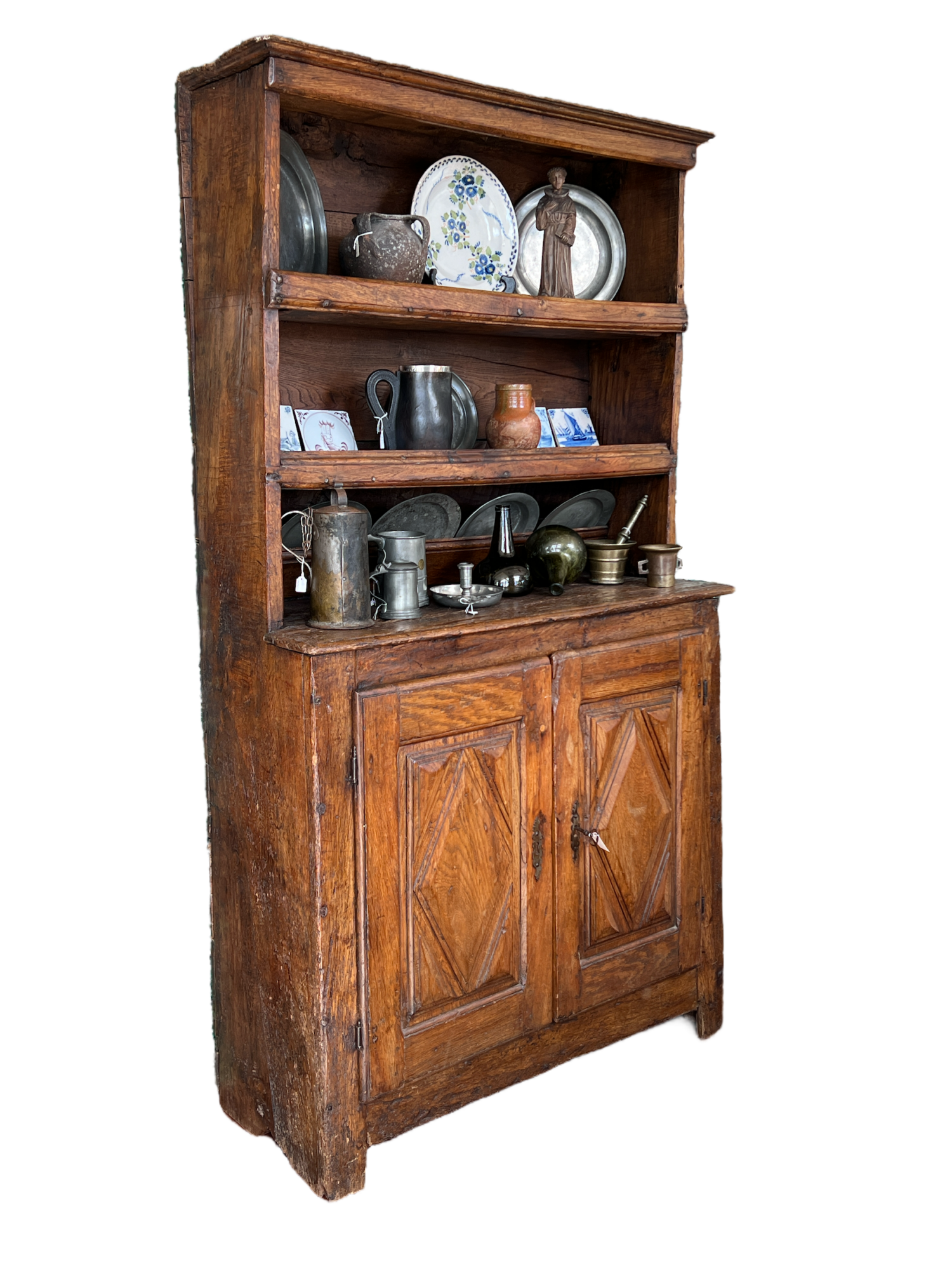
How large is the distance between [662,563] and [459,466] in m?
0.71

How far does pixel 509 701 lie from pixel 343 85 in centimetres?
144

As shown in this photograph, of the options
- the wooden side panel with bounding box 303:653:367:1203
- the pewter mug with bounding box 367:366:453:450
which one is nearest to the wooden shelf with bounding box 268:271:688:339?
the pewter mug with bounding box 367:366:453:450

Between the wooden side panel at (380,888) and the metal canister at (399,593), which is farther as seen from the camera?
the metal canister at (399,593)

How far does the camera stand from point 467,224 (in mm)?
3236

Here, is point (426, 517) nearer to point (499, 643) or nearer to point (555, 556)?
point (555, 556)

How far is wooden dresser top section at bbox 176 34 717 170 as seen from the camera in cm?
258

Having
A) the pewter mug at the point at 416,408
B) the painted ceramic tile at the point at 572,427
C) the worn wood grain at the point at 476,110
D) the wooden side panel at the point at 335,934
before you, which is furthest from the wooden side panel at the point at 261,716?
the painted ceramic tile at the point at 572,427

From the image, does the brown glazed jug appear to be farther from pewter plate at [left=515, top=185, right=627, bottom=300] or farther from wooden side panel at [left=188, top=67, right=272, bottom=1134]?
wooden side panel at [left=188, top=67, right=272, bottom=1134]

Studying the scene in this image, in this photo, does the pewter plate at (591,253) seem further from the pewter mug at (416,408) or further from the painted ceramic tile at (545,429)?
the pewter mug at (416,408)

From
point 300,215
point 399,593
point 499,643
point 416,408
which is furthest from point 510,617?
point 300,215

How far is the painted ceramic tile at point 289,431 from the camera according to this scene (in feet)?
9.80

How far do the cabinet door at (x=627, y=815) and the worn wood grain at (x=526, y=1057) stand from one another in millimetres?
53

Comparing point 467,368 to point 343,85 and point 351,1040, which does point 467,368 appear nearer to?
point 343,85

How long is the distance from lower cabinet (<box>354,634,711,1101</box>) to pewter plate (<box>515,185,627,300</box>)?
105cm
